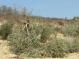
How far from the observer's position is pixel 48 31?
70.6 feet

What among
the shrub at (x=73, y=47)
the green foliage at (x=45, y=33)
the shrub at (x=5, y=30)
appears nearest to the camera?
the shrub at (x=73, y=47)

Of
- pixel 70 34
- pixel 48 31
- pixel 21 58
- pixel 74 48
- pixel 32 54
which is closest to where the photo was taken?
pixel 21 58

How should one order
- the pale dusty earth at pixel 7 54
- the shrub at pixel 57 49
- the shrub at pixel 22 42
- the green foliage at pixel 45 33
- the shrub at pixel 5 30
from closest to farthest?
the pale dusty earth at pixel 7 54 < the shrub at pixel 57 49 < the shrub at pixel 22 42 < the green foliage at pixel 45 33 < the shrub at pixel 5 30

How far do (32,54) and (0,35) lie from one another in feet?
16.6

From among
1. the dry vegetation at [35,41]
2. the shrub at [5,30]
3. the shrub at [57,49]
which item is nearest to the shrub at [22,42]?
the dry vegetation at [35,41]

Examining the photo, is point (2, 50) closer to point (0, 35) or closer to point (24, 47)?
point (24, 47)

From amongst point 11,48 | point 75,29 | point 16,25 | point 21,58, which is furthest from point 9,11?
point 21,58

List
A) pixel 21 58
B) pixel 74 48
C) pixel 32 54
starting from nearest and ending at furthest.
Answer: pixel 21 58 < pixel 32 54 < pixel 74 48

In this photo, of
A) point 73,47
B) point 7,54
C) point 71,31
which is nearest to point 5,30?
point 7,54

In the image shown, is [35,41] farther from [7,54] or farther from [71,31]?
[71,31]

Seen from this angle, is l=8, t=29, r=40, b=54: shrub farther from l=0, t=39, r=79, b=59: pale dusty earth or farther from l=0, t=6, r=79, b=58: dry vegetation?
l=0, t=39, r=79, b=59: pale dusty earth

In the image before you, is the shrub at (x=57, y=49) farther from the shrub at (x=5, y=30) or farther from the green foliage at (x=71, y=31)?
the green foliage at (x=71, y=31)

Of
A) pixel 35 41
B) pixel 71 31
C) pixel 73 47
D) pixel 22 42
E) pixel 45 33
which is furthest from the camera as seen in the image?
pixel 71 31

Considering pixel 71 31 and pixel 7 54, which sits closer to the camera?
pixel 7 54
